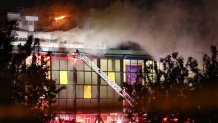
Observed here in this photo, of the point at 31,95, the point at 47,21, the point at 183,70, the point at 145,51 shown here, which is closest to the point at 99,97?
the point at 145,51

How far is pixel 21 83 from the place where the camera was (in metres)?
21.9

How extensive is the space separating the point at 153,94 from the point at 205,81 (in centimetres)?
294

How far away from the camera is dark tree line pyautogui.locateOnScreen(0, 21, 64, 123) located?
19.4 m

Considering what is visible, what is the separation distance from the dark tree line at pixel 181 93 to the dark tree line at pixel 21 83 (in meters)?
5.24

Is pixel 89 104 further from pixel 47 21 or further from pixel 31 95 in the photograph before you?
pixel 31 95

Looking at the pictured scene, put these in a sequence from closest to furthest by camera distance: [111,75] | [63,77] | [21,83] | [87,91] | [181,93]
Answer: [21,83] < [181,93] < [63,77] < [87,91] < [111,75]

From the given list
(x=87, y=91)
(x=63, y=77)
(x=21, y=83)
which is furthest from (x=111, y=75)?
(x=21, y=83)

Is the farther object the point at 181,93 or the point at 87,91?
the point at 87,91

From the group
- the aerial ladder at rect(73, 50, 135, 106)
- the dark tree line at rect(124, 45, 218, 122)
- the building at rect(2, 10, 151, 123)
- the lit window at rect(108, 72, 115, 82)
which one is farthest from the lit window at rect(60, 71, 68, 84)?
the dark tree line at rect(124, 45, 218, 122)

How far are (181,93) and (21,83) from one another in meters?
9.01

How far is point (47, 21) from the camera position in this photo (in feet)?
201

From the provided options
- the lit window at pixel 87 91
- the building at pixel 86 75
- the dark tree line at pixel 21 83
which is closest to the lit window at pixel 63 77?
the building at pixel 86 75

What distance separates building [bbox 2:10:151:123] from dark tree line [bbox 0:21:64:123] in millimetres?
29032

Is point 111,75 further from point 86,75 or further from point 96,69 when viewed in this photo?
point 86,75
